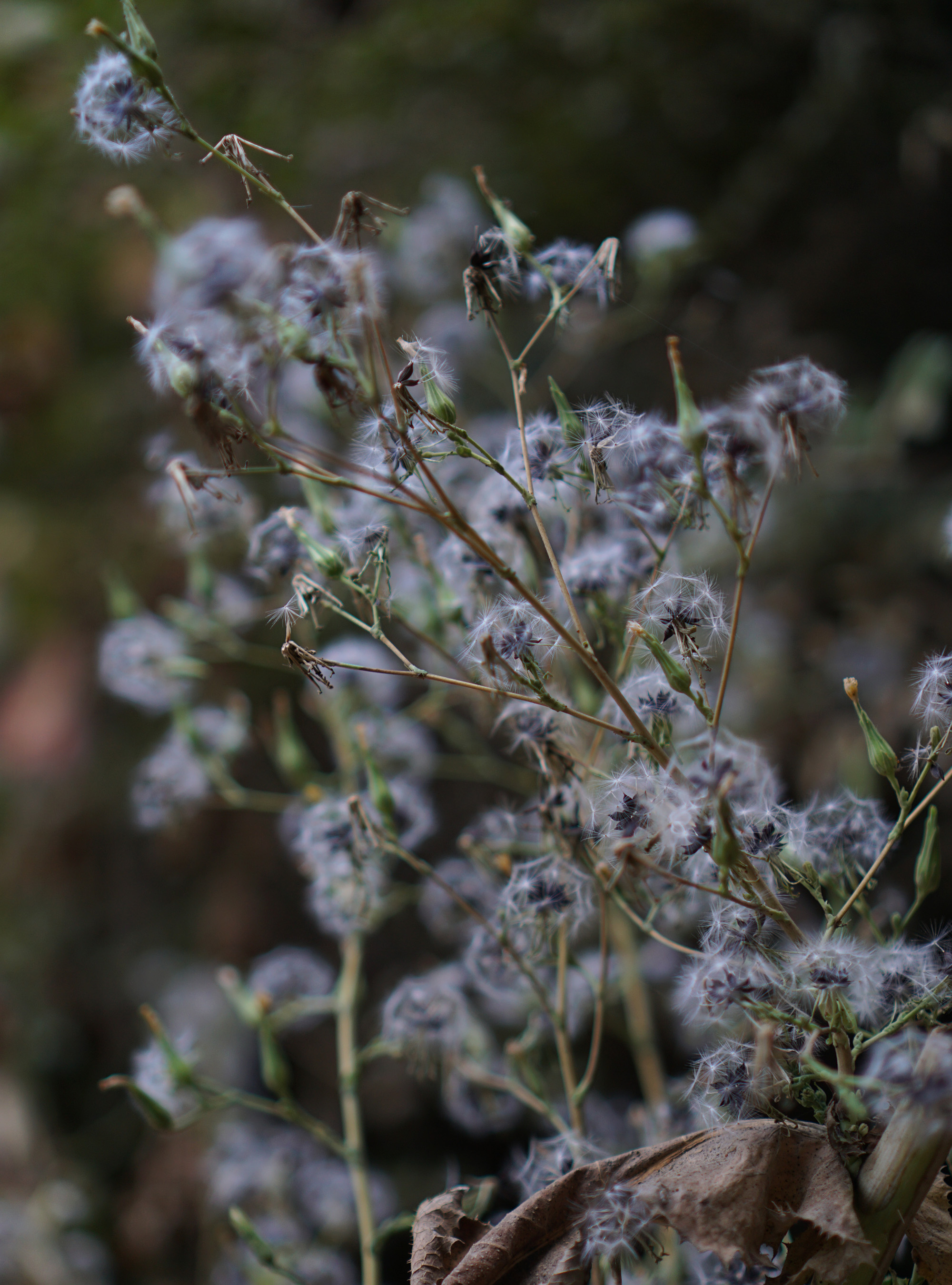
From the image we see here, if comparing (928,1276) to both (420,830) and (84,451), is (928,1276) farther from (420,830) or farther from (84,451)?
(84,451)

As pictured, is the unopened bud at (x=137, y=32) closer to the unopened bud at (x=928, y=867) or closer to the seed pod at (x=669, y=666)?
the seed pod at (x=669, y=666)

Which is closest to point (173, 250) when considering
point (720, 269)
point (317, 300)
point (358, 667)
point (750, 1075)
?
point (317, 300)

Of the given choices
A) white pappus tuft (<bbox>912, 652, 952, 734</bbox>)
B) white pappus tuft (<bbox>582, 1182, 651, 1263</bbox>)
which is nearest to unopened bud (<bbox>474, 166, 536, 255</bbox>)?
white pappus tuft (<bbox>912, 652, 952, 734</bbox>)

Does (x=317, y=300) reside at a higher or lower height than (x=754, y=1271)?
higher

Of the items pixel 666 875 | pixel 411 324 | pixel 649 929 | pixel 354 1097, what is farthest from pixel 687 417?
pixel 411 324

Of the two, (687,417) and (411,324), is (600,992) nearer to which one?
(687,417)

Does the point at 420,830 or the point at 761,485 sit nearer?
the point at 420,830
